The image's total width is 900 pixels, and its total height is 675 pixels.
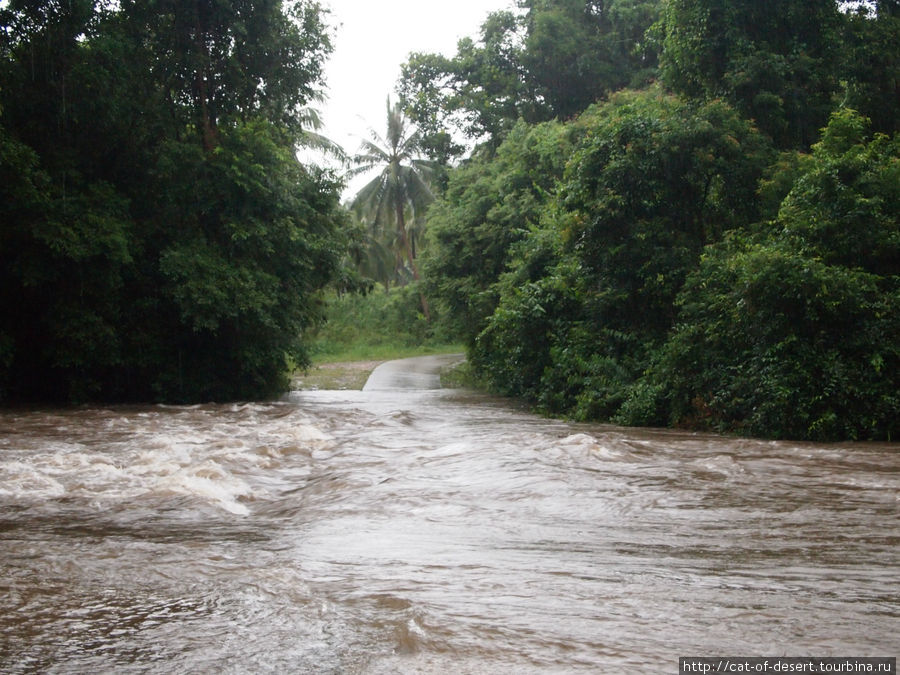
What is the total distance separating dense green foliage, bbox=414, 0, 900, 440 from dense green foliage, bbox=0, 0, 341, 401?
5.35m

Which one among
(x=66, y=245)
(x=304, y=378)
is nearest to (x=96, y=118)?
(x=66, y=245)

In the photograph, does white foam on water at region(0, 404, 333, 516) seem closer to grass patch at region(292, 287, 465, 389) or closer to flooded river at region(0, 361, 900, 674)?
flooded river at region(0, 361, 900, 674)

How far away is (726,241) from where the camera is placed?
1329 centimetres

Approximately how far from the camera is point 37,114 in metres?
16.1

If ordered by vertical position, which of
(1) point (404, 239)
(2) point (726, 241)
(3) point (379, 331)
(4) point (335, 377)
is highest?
(1) point (404, 239)

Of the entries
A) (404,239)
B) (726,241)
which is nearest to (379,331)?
(404,239)

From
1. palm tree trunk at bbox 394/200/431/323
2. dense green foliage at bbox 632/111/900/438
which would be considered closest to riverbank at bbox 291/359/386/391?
palm tree trunk at bbox 394/200/431/323

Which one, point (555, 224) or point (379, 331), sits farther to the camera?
point (379, 331)

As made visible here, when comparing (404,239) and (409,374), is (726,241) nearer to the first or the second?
(409,374)

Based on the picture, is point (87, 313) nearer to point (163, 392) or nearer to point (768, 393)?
point (163, 392)

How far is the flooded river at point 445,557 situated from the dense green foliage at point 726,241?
1.91 metres

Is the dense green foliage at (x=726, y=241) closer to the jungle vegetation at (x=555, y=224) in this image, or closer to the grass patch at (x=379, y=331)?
the jungle vegetation at (x=555, y=224)

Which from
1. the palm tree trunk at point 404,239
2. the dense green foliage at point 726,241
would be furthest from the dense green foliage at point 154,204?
the palm tree trunk at point 404,239

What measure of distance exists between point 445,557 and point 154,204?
1480 cm
